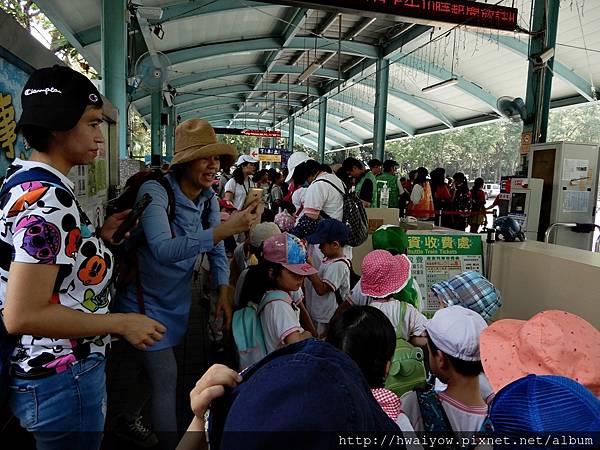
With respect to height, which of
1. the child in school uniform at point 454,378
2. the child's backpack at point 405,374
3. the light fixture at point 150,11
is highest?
the light fixture at point 150,11

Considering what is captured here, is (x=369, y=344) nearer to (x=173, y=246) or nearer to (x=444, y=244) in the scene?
(x=173, y=246)

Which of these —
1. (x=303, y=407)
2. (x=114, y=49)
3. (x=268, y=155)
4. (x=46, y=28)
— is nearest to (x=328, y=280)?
(x=303, y=407)

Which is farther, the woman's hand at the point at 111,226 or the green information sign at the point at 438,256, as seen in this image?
the green information sign at the point at 438,256

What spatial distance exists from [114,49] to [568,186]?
6678 mm

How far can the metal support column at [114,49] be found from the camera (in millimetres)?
5781

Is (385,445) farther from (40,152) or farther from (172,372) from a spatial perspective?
(172,372)

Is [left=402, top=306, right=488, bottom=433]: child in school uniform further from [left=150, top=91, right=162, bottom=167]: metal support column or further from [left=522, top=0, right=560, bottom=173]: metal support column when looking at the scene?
[left=150, top=91, right=162, bottom=167]: metal support column

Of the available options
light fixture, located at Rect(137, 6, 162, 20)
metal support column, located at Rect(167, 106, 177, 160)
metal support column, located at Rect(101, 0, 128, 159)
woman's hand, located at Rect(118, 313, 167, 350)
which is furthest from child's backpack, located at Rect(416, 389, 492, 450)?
metal support column, located at Rect(167, 106, 177, 160)

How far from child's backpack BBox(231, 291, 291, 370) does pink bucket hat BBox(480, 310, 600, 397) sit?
1.01m

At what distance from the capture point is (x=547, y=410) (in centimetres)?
92

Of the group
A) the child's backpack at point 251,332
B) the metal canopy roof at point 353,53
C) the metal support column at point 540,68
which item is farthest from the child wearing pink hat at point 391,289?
the metal support column at point 540,68

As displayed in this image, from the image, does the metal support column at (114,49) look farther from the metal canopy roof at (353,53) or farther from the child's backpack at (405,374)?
the child's backpack at (405,374)

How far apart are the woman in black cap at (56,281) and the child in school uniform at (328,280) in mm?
1674

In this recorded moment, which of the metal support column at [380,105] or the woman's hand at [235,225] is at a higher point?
the metal support column at [380,105]
